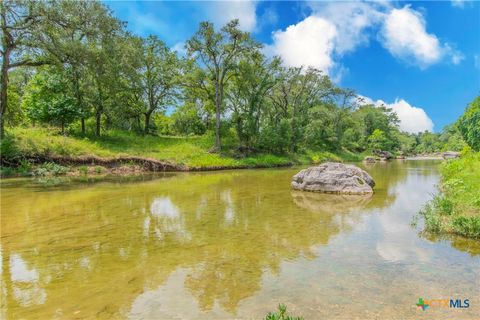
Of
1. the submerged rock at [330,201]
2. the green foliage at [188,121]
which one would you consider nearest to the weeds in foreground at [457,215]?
the submerged rock at [330,201]

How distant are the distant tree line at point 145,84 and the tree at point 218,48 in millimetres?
107

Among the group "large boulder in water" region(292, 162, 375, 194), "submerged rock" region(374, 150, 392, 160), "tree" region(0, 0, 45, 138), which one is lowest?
"large boulder in water" region(292, 162, 375, 194)

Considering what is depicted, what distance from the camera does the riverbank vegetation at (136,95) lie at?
21078 millimetres

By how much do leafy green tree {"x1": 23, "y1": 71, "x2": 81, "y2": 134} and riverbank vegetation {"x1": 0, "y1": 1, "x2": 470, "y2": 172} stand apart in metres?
0.09

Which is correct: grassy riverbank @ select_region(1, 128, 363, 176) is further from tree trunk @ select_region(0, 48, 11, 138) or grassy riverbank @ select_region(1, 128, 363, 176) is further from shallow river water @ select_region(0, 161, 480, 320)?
shallow river water @ select_region(0, 161, 480, 320)

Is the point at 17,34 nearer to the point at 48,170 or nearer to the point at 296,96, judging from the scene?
the point at 48,170

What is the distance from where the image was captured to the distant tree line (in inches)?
821

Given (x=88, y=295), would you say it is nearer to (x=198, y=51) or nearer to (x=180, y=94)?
(x=198, y=51)

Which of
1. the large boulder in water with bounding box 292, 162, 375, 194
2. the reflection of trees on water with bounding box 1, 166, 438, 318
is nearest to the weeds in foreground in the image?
the reflection of trees on water with bounding box 1, 166, 438, 318

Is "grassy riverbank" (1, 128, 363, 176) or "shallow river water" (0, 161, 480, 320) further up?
"grassy riverbank" (1, 128, 363, 176)

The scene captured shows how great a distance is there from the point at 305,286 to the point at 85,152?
24.2 meters

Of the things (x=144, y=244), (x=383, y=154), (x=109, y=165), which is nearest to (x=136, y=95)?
(x=109, y=165)

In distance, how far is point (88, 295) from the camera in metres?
4.22

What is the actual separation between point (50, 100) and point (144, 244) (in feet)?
83.7
